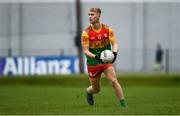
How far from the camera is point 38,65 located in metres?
37.9

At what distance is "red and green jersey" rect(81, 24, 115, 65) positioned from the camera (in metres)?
15.9

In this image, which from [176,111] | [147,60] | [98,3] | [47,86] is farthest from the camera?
[98,3]

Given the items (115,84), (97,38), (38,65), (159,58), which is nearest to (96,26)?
(97,38)

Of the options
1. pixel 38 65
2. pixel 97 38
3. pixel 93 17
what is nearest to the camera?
pixel 93 17

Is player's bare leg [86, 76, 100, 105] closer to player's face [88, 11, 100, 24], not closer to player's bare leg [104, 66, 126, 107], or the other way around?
player's bare leg [104, 66, 126, 107]

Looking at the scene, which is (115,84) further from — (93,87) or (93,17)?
(93,17)

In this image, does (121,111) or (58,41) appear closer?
(121,111)

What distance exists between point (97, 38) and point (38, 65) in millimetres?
22137

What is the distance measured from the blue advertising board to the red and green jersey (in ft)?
69.3

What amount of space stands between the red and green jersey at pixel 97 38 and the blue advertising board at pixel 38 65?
69.3 ft

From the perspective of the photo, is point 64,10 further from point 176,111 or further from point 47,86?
point 176,111

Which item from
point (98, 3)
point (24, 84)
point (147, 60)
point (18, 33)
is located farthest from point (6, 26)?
point (24, 84)

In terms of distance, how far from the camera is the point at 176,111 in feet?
48.4

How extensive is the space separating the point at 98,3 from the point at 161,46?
462cm
